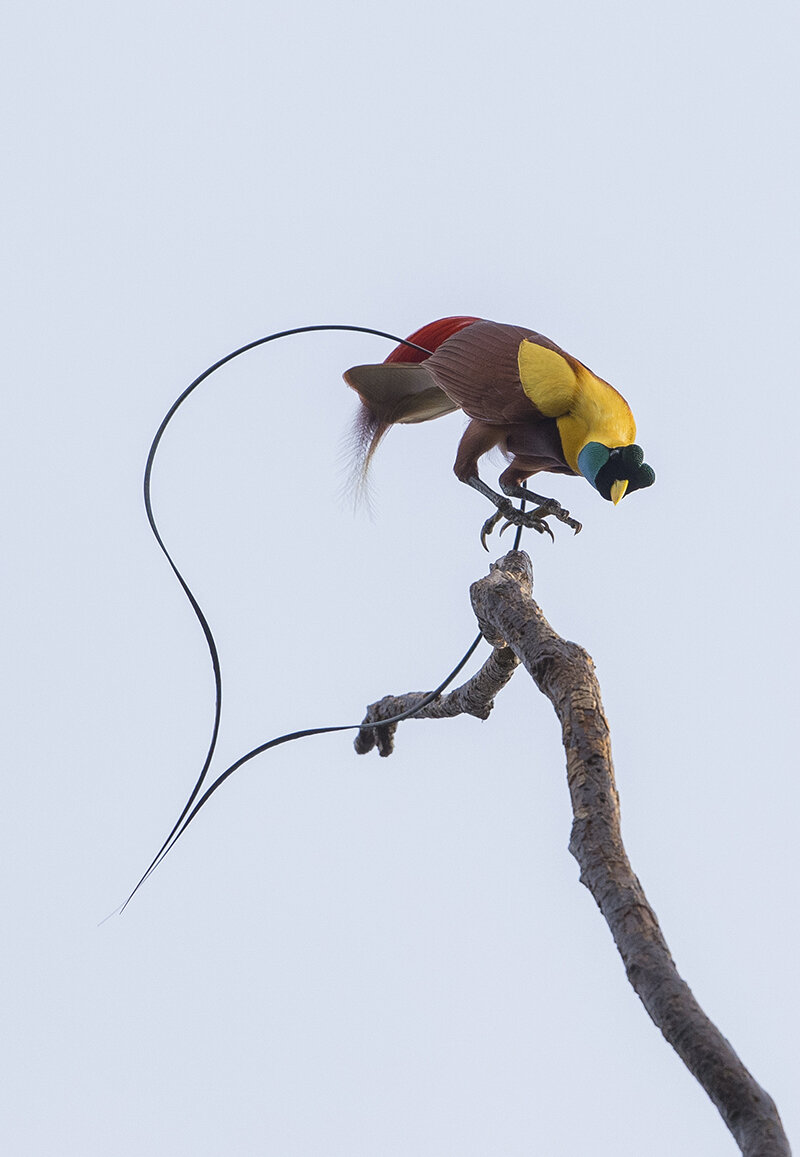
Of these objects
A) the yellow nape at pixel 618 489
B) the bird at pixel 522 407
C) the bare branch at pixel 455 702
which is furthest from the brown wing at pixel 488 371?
the bare branch at pixel 455 702

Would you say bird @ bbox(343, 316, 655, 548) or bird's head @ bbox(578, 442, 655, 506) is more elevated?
bird @ bbox(343, 316, 655, 548)

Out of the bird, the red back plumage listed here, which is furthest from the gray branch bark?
the red back plumage

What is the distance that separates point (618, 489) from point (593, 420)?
0.07 metres

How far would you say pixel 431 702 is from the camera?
52.4 inches

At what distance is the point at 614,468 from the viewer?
1.08 metres

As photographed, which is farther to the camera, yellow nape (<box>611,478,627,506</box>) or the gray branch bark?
yellow nape (<box>611,478,627,506</box>)

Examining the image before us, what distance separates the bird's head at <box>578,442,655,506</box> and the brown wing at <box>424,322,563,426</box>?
0.24 feet

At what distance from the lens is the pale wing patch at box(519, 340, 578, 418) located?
109 cm

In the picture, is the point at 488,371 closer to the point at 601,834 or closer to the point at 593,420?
the point at 593,420

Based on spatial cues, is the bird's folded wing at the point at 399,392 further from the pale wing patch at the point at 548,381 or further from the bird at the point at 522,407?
the pale wing patch at the point at 548,381

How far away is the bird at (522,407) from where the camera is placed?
1.09 metres

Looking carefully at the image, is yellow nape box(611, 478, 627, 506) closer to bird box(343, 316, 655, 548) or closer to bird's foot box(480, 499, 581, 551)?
bird box(343, 316, 655, 548)

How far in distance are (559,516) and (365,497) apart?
11.3 inches

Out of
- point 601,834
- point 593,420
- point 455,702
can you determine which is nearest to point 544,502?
point 593,420
